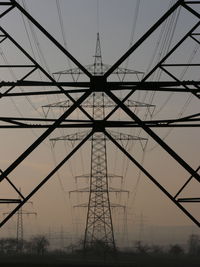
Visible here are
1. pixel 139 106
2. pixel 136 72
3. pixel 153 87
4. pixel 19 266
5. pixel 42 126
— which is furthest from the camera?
pixel 19 266

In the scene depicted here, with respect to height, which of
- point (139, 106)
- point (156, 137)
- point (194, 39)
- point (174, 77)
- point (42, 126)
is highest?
point (139, 106)

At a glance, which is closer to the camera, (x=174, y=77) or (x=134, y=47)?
(x=134, y=47)

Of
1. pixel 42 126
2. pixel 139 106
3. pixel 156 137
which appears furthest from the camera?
pixel 139 106

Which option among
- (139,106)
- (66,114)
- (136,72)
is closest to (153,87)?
(66,114)

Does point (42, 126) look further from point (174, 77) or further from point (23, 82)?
point (174, 77)

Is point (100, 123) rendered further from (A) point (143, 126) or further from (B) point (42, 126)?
(A) point (143, 126)

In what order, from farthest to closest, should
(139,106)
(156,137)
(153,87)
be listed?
(139,106) < (153,87) < (156,137)

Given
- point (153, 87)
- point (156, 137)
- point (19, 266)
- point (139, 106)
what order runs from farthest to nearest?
1. point (19, 266)
2. point (139, 106)
3. point (153, 87)
4. point (156, 137)

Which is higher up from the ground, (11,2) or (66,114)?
(11,2)

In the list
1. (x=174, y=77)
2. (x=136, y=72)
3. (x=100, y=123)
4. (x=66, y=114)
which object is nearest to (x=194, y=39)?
(x=174, y=77)
